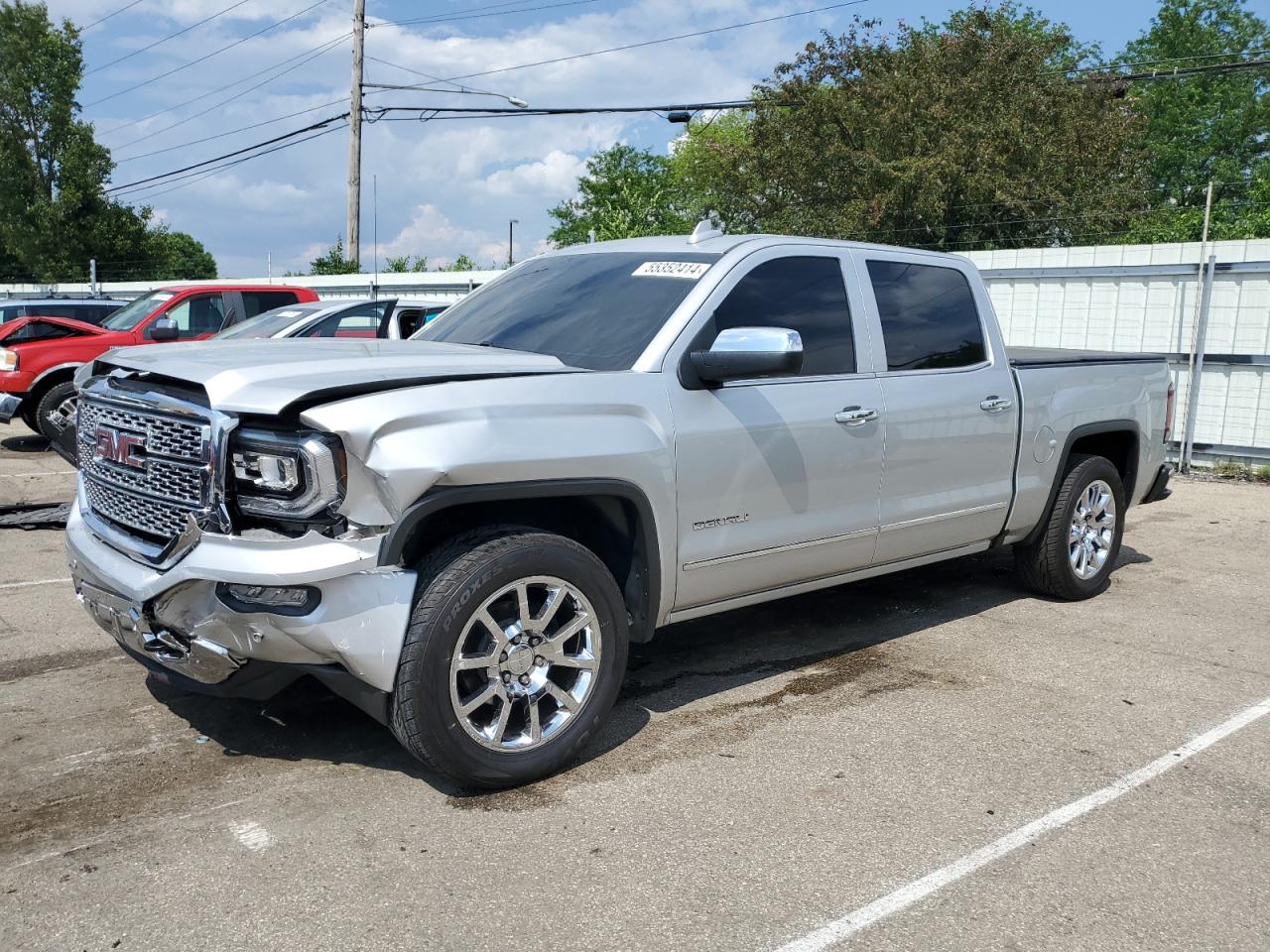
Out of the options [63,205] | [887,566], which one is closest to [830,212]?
[887,566]

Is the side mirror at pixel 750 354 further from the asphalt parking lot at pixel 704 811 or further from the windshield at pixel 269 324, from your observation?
the windshield at pixel 269 324

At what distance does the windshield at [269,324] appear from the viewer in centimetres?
1145

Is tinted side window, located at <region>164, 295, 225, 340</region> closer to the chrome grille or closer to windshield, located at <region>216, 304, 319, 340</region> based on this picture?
windshield, located at <region>216, 304, 319, 340</region>

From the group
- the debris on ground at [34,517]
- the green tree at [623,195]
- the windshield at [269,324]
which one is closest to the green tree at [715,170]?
the green tree at [623,195]

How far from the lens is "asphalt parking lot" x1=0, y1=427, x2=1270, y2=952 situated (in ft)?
9.68

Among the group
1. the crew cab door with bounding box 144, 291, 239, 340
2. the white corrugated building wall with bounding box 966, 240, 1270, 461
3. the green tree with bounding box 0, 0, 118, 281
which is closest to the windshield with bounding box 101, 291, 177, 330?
the crew cab door with bounding box 144, 291, 239, 340

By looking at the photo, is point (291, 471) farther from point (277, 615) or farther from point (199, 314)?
point (199, 314)

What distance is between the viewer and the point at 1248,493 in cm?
1087

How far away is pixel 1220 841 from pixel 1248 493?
8.52 metres

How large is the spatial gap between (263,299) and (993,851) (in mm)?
12846

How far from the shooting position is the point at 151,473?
3.63 m

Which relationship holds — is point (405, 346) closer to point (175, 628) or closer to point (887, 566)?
point (175, 628)

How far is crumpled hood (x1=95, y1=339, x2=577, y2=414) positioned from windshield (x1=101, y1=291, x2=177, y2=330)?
10032 millimetres

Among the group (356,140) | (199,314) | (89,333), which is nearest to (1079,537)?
(199,314)
